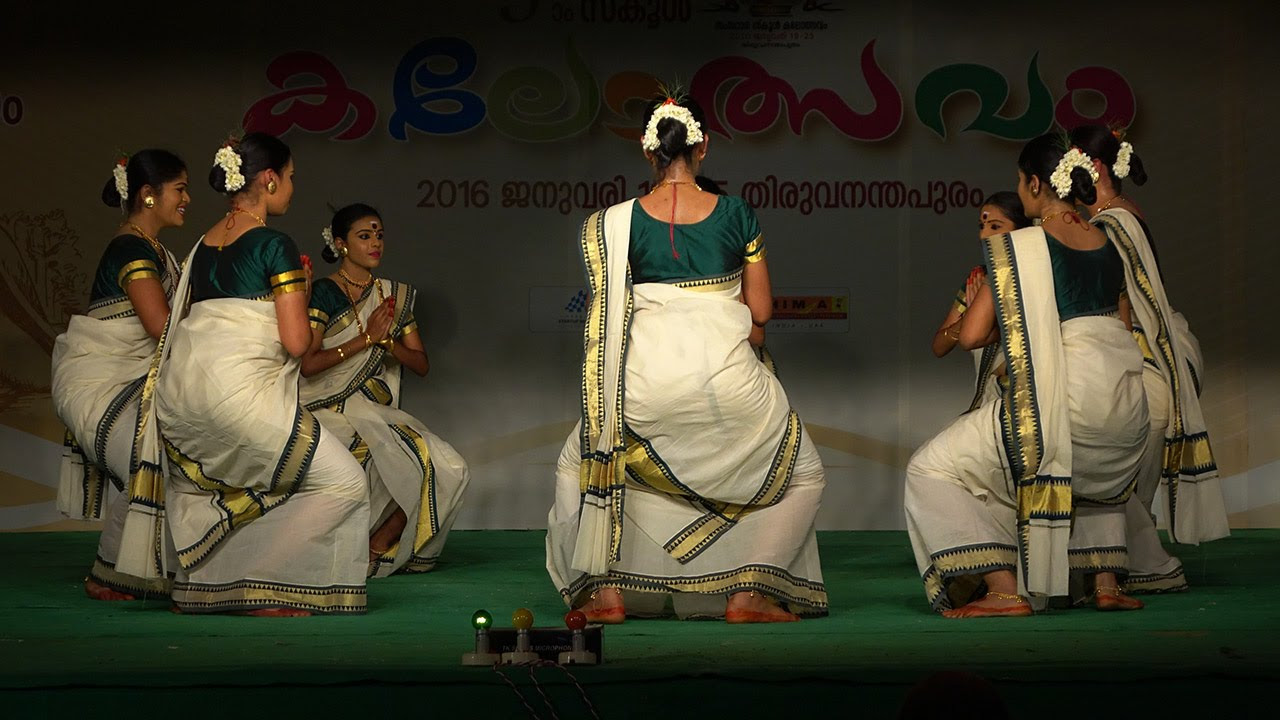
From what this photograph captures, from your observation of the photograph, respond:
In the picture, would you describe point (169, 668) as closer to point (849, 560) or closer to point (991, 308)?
point (991, 308)

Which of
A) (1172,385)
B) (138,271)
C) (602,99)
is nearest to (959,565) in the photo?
(1172,385)

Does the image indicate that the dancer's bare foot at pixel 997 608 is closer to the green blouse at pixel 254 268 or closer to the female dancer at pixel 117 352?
the green blouse at pixel 254 268

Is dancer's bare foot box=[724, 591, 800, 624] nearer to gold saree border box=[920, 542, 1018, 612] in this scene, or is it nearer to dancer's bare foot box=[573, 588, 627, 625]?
dancer's bare foot box=[573, 588, 627, 625]

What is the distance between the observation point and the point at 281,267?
4.63m

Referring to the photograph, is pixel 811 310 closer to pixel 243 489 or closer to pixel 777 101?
pixel 777 101

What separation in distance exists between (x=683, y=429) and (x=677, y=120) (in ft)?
2.86

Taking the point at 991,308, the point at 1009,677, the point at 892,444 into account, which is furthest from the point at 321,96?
the point at 1009,677

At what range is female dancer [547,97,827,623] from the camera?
4445mm

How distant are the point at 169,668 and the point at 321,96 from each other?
14.3ft

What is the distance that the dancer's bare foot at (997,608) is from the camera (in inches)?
176

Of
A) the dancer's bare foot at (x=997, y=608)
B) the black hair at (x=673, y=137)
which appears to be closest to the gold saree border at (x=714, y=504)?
the dancer's bare foot at (x=997, y=608)

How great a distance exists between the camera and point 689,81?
24.1 ft

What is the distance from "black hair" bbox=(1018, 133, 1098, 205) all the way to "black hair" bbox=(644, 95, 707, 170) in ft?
3.12

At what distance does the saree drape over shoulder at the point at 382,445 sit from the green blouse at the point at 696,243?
163 centimetres
